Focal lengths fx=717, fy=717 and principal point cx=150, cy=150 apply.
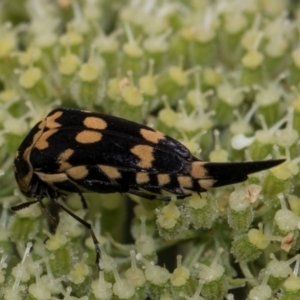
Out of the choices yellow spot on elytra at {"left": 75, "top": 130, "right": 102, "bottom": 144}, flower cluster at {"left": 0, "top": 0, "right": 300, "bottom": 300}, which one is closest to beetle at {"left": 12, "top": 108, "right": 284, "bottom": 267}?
yellow spot on elytra at {"left": 75, "top": 130, "right": 102, "bottom": 144}

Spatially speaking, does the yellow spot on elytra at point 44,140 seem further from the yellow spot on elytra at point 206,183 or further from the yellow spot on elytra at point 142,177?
the yellow spot on elytra at point 206,183

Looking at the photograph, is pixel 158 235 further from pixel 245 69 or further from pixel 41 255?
pixel 245 69

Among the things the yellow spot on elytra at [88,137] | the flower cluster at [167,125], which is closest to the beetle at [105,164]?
the yellow spot on elytra at [88,137]

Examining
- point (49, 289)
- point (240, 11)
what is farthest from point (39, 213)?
point (240, 11)

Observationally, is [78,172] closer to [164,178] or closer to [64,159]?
[64,159]

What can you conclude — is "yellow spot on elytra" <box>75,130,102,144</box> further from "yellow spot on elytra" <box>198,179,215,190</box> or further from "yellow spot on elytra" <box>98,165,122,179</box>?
"yellow spot on elytra" <box>198,179,215,190</box>

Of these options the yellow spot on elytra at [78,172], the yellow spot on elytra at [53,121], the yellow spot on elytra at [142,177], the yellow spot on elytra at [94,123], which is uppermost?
the yellow spot on elytra at [94,123]

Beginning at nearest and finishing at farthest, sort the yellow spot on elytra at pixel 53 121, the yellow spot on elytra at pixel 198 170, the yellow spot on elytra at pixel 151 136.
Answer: the yellow spot on elytra at pixel 198 170 < the yellow spot on elytra at pixel 151 136 < the yellow spot on elytra at pixel 53 121
